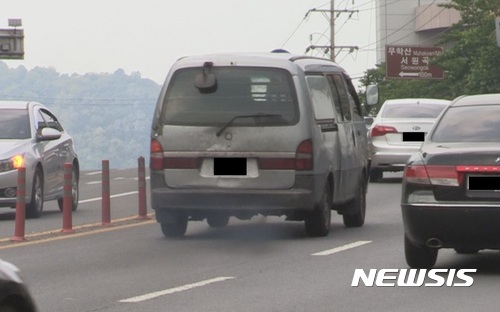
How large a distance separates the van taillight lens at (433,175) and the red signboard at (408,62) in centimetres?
8853

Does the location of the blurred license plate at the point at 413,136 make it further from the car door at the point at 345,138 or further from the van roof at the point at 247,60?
the van roof at the point at 247,60

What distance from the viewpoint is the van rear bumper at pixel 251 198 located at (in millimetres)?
16250

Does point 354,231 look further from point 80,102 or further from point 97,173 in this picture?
point 80,102

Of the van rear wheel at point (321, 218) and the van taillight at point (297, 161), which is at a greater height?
the van taillight at point (297, 161)

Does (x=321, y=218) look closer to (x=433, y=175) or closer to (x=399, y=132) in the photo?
(x=433, y=175)

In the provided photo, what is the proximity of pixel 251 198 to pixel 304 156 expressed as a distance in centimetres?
69

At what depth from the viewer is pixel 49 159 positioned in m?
22.1

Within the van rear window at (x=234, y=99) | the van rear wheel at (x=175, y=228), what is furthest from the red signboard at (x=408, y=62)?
the van rear window at (x=234, y=99)

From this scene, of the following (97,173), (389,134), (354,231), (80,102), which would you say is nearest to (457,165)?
(354,231)

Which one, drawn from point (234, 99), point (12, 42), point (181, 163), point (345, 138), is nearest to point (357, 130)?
point (345, 138)

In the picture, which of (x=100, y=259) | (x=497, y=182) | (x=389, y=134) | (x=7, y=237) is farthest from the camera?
(x=389, y=134)

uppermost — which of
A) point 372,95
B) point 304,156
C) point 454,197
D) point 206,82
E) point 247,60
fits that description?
point 247,60

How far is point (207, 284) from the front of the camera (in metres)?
12.7

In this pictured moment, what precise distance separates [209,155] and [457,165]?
13.5ft
